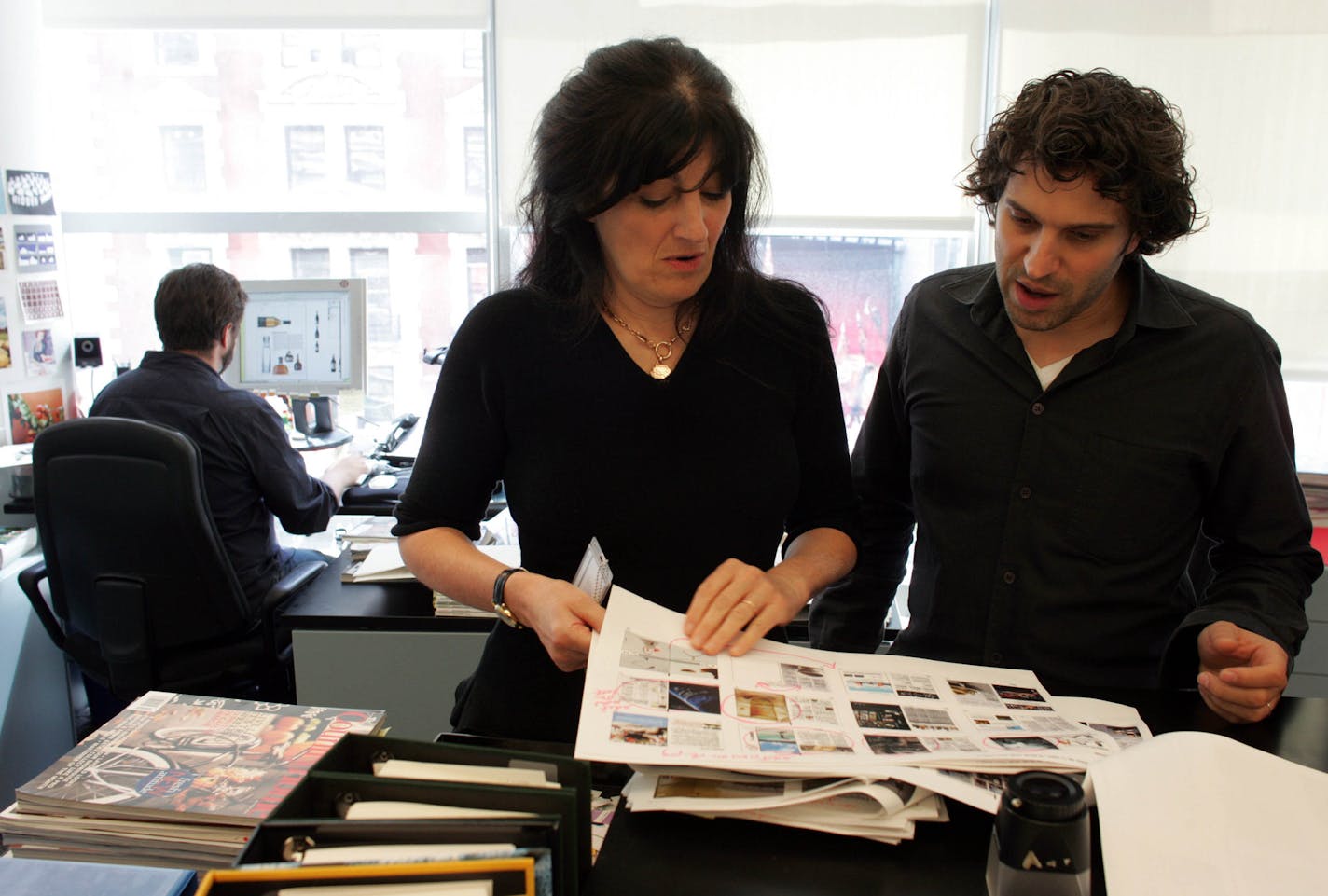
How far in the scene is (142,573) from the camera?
2.23 metres

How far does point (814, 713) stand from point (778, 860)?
14 centimetres

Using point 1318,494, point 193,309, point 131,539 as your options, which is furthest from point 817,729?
point 1318,494

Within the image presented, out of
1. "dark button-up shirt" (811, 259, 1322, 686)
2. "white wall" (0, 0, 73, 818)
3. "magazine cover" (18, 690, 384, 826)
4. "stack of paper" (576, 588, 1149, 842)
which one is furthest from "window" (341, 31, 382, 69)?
"stack of paper" (576, 588, 1149, 842)

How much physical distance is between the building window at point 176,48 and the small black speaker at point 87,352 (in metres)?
0.98

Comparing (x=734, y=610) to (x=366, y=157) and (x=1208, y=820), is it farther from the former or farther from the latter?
(x=366, y=157)

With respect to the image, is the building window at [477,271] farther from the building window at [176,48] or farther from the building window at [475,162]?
the building window at [176,48]

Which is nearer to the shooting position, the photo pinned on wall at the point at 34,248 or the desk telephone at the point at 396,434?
the photo pinned on wall at the point at 34,248

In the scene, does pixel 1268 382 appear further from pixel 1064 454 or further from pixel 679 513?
pixel 679 513

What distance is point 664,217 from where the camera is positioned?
1.06 metres

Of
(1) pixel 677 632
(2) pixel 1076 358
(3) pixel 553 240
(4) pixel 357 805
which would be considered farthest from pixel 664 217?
(4) pixel 357 805

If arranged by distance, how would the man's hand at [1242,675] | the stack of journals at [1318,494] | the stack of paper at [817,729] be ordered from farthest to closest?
1. the stack of journals at [1318,494]
2. the man's hand at [1242,675]
3. the stack of paper at [817,729]

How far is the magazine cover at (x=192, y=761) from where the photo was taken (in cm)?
81

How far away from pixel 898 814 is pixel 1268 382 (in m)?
0.83

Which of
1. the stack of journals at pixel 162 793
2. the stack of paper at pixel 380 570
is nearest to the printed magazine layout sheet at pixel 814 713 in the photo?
the stack of journals at pixel 162 793
